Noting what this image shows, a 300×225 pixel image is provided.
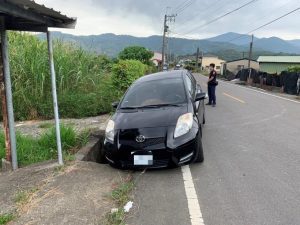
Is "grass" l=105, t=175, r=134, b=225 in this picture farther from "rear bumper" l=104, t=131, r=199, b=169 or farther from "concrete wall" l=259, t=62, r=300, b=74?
"concrete wall" l=259, t=62, r=300, b=74

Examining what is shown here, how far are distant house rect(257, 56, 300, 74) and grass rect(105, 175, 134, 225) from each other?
50.6 metres

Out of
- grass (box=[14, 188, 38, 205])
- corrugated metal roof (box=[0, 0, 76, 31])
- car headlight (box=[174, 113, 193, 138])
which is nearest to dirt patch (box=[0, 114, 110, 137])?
car headlight (box=[174, 113, 193, 138])

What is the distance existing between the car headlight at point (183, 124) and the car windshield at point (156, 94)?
25.8 inches

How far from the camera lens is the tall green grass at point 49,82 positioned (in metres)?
10.5

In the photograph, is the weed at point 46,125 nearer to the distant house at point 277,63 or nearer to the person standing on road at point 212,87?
the person standing on road at point 212,87

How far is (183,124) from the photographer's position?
6258mm

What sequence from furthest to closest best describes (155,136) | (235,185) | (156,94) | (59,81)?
(59,81) → (156,94) → (155,136) → (235,185)

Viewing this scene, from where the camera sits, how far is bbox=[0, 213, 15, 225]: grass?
13.8ft

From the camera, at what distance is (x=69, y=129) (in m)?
7.66

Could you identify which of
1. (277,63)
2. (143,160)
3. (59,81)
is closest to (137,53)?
(277,63)

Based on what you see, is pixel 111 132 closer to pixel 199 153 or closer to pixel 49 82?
pixel 199 153

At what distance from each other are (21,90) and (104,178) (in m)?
5.60

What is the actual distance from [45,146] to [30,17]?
289 centimetres

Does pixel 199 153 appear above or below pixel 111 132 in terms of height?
below
